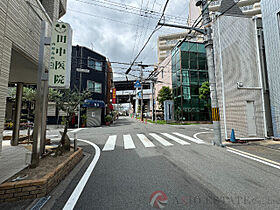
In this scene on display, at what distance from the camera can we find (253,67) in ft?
27.8

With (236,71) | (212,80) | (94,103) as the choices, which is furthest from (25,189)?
(94,103)

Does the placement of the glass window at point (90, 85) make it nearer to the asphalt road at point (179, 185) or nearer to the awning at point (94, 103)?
the awning at point (94, 103)

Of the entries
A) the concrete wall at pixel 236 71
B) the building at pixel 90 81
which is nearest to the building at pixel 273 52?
the concrete wall at pixel 236 71

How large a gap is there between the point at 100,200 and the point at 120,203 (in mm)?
385

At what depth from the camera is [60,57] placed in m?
4.04

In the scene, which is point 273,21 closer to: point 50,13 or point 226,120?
point 226,120

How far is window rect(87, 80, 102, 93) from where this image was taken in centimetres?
1835

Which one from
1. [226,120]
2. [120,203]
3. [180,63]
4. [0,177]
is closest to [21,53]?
[0,177]

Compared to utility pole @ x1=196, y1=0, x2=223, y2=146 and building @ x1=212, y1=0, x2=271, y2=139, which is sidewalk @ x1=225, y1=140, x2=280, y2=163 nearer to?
utility pole @ x1=196, y1=0, x2=223, y2=146

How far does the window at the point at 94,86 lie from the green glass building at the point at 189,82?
1373cm

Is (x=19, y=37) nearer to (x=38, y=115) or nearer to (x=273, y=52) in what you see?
(x=38, y=115)

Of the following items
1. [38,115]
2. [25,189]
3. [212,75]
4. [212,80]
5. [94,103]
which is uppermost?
[212,75]

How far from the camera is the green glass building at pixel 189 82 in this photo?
22.6 metres

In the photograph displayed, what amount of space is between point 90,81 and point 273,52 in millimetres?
18778
